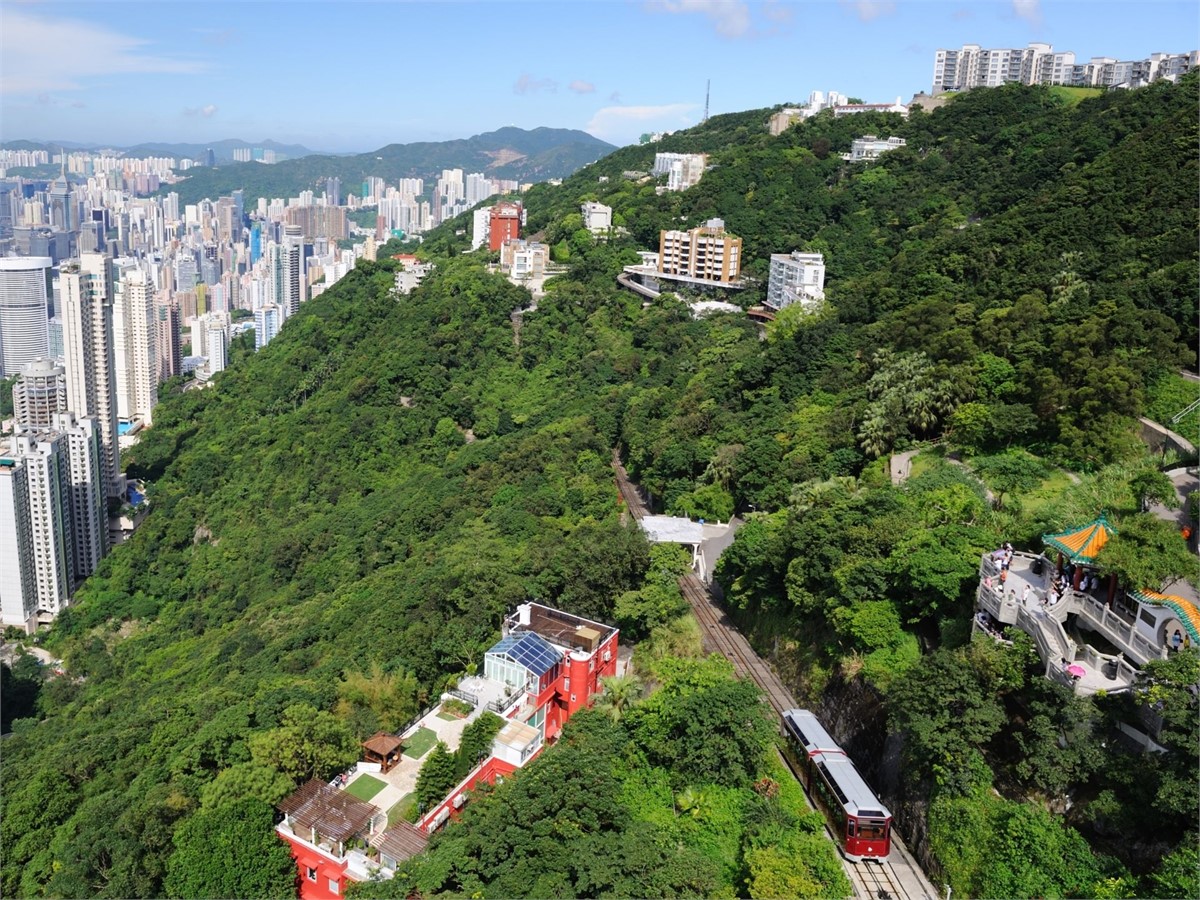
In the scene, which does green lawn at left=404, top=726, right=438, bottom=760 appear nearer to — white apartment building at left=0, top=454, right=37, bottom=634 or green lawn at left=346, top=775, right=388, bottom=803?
green lawn at left=346, top=775, right=388, bottom=803

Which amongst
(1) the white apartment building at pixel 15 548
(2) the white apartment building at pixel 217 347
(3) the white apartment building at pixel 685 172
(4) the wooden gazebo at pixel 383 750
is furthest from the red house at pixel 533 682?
(2) the white apartment building at pixel 217 347

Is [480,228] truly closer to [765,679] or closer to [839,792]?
[765,679]

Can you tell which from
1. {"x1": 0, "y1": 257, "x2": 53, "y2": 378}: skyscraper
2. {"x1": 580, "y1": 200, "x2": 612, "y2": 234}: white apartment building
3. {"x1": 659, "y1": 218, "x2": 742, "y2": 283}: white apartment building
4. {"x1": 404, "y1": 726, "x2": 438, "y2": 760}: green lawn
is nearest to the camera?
{"x1": 404, "y1": 726, "x2": 438, "y2": 760}: green lawn

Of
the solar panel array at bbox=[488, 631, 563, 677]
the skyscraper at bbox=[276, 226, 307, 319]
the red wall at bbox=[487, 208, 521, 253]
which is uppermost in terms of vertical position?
the red wall at bbox=[487, 208, 521, 253]

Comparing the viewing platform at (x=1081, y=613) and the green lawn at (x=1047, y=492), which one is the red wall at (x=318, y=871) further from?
the green lawn at (x=1047, y=492)

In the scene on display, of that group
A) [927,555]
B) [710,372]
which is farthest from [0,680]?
[927,555]

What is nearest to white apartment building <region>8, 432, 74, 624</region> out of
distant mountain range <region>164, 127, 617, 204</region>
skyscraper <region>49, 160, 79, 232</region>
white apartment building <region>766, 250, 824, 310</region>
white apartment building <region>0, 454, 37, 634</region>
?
white apartment building <region>0, 454, 37, 634</region>
